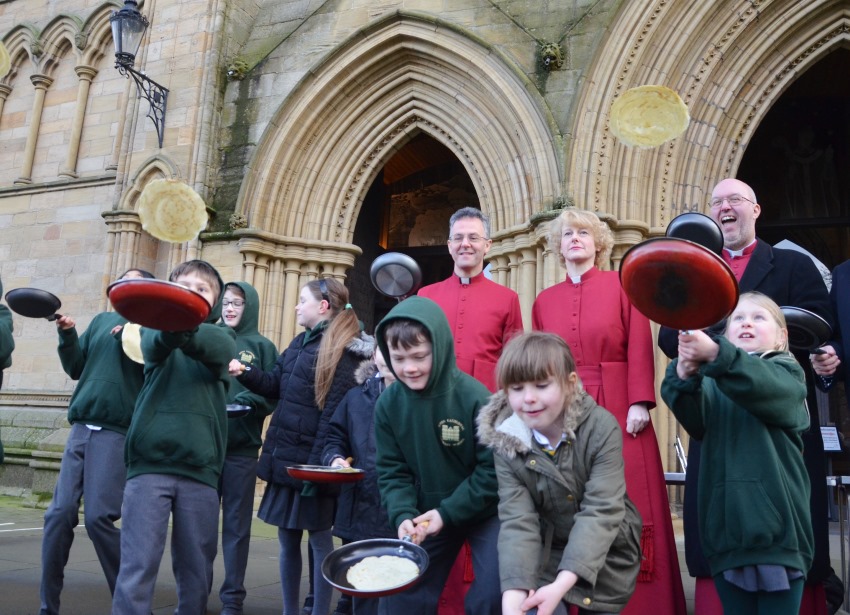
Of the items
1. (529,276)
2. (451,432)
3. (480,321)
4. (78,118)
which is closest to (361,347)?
(480,321)

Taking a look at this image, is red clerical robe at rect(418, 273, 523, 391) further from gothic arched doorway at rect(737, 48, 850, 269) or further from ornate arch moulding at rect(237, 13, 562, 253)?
gothic arched doorway at rect(737, 48, 850, 269)

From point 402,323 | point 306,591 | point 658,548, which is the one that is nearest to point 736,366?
point 402,323

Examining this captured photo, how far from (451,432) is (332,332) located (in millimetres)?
1499

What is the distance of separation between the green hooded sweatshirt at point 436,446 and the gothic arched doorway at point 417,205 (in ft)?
27.9

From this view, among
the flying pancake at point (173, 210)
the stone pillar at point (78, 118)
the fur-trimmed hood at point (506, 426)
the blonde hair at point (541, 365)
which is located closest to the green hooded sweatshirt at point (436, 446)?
the fur-trimmed hood at point (506, 426)

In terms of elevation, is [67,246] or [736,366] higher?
[67,246]

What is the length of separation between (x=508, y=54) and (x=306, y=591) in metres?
5.62

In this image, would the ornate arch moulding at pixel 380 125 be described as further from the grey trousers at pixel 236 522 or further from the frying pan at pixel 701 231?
the frying pan at pixel 701 231

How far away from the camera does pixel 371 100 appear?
29.0 feet

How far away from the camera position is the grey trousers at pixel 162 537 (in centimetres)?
288

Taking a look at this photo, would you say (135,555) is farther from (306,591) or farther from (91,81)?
(91,81)

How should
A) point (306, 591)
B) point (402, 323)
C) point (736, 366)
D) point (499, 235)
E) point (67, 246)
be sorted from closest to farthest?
point (736, 366) → point (402, 323) → point (306, 591) → point (499, 235) → point (67, 246)

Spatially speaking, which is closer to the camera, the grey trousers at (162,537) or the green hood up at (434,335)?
→ the green hood up at (434,335)

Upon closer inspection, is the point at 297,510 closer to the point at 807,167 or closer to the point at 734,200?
the point at 734,200
